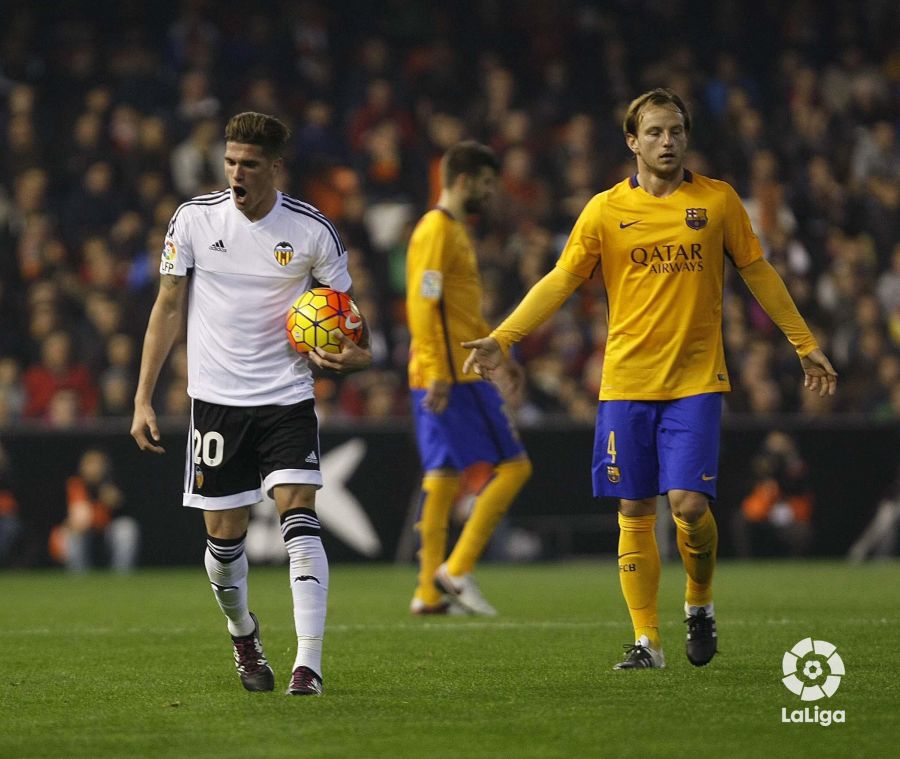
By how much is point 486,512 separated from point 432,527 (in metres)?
0.34

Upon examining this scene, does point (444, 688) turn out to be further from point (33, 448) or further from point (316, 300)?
point (33, 448)

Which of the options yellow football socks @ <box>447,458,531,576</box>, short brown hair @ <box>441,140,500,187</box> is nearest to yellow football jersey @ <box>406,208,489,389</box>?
short brown hair @ <box>441,140,500,187</box>

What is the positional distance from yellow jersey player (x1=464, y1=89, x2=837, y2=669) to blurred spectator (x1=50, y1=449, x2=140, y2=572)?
831cm

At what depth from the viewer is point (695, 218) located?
6.80 m

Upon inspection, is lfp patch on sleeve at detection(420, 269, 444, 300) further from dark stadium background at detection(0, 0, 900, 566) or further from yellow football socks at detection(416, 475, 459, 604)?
dark stadium background at detection(0, 0, 900, 566)

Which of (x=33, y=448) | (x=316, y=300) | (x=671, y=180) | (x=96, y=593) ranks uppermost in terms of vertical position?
(x=671, y=180)

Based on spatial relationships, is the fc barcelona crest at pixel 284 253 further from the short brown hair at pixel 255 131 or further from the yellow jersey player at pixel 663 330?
the yellow jersey player at pixel 663 330

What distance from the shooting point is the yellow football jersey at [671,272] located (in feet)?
22.4

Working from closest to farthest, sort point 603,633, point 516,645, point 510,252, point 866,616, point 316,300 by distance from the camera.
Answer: point 316,300 → point 516,645 → point 603,633 → point 866,616 → point 510,252

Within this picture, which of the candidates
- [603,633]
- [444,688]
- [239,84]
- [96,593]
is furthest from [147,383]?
[239,84]

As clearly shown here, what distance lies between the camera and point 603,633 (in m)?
8.46

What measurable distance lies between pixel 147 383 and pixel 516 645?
2.43m

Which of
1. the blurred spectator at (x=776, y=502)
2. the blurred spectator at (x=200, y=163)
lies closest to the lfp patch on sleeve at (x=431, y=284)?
the blurred spectator at (x=776, y=502)

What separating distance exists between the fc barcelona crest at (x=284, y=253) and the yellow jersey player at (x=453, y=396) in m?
3.37
